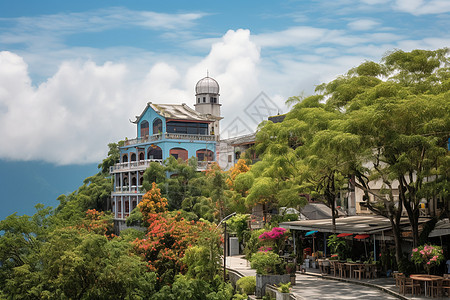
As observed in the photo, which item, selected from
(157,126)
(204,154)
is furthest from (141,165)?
(204,154)

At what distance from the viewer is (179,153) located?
183 ft

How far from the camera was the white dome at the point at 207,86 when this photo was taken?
76.4m

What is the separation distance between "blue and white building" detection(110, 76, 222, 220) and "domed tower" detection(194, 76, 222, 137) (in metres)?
14.8

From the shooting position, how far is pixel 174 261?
3056cm

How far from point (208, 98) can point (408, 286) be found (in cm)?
5690

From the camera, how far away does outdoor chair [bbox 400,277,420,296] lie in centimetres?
2136

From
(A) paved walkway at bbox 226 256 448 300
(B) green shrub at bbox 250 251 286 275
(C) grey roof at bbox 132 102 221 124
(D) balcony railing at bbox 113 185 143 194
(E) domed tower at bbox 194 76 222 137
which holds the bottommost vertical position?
(A) paved walkway at bbox 226 256 448 300

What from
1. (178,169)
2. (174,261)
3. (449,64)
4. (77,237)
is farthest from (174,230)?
(178,169)

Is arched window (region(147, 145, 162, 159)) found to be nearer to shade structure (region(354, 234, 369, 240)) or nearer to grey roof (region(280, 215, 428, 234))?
grey roof (region(280, 215, 428, 234))

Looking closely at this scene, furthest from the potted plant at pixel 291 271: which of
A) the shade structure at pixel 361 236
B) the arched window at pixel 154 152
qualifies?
the arched window at pixel 154 152

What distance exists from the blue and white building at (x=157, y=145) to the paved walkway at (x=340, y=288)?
27.7m

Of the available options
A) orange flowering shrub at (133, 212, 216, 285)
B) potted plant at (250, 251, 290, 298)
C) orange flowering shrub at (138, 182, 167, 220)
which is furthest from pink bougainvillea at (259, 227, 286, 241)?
orange flowering shrub at (138, 182, 167, 220)

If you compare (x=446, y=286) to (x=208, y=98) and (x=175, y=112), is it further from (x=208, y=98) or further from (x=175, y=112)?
(x=208, y=98)

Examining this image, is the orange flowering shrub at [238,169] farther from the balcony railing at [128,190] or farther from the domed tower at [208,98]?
the domed tower at [208,98]
